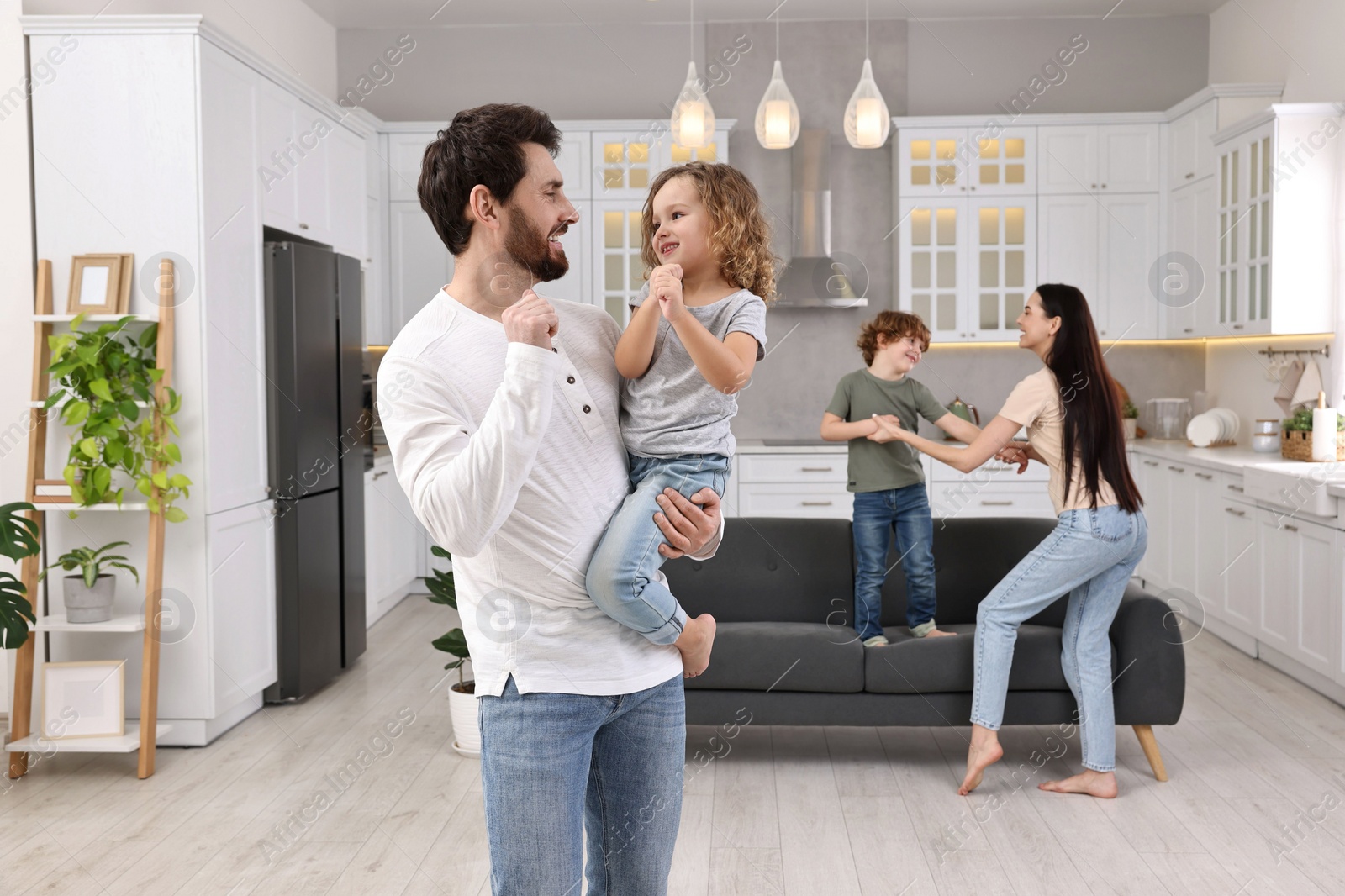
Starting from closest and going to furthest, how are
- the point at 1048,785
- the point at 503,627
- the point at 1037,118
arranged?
the point at 503,627
the point at 1048,785
the point at 1037,118

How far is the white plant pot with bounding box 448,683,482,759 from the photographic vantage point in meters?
3.53

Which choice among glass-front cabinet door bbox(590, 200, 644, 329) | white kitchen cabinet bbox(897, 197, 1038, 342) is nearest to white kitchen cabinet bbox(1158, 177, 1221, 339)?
white kitchen cabinet bbox(897, 197, 1038, 342)

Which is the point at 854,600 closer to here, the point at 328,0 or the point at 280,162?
the point at 280,162

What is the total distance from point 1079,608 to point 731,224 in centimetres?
218

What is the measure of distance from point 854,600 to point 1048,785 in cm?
85

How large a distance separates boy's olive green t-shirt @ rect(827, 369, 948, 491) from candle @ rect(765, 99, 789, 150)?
0.92 m

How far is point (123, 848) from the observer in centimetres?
288

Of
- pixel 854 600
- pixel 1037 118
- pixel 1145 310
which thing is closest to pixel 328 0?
pixel 1037 118

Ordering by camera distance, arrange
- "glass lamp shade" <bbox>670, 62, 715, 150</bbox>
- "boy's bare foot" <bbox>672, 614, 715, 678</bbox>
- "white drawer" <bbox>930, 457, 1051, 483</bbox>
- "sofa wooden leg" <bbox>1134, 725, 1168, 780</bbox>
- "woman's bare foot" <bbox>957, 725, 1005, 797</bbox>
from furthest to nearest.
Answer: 1. "white drawer" <bbox>930, 457, 1051, 483</bbox>
2. "glass lamp shade" <bbox>670, 62, 715, 150</bbox>
3. "sofa wooden leg" <bbox>1134, 725, 1168, 780</bbox>
4. "woman's bare foot" <bbox>957, 725, 1005, 797</bbox>
5. "boy's bare foot" <bbox>672, 614, 715, 678</bbox>

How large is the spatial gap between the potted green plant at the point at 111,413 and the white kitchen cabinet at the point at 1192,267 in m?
5.01

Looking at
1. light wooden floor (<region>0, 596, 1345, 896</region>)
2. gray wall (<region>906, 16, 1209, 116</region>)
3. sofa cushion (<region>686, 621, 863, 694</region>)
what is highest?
gray wall (<region>906, 16, 1209, 116</region>)

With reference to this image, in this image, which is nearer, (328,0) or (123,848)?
(123,848)

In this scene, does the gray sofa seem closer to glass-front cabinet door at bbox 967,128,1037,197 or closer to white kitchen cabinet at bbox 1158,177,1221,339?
white kitchen cabinet at bbox 1158,177,1221,339

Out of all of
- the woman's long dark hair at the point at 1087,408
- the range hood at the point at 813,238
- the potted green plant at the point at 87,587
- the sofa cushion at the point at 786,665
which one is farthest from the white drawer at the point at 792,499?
the potted green plant at the point at 87,587
